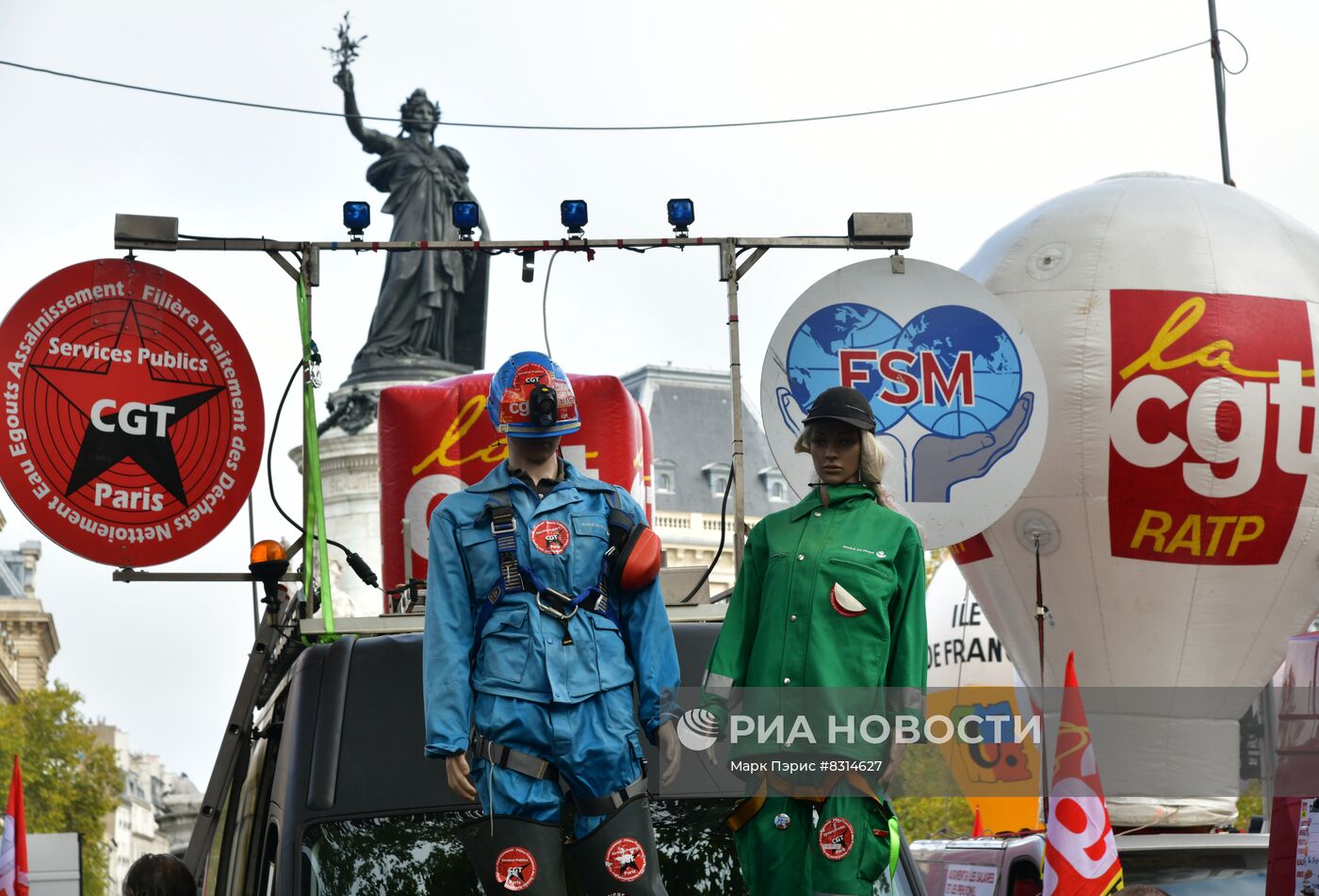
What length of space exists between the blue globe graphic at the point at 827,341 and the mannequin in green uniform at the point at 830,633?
429 cm

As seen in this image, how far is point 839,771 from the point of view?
494 cm

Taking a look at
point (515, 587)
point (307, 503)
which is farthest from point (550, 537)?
point (307, 503)

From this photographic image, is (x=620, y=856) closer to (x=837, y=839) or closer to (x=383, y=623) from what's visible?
(x=837, y=839)

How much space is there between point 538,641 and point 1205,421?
41.4 ft

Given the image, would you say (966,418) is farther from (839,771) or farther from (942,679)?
(942,679)

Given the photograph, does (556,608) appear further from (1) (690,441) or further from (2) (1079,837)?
(1) (690,441)

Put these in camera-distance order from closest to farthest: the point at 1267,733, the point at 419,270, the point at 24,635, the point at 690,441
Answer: the point at 1267,733, the point at 419,270, the point at 690,441, the point at 24,635

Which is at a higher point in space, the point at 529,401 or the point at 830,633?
the point at 529,401

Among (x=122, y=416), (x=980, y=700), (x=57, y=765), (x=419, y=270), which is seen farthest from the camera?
(x=57, y=765)

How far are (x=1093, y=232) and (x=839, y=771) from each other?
12.8 m

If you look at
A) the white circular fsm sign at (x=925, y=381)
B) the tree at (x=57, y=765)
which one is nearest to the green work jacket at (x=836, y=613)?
the white circular fsm sign at (x=925, y=381)

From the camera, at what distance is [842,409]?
5230 millimetres

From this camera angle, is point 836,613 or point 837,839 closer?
point 837,839

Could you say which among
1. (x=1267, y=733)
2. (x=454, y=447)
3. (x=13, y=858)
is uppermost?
(x=454, y=447)
